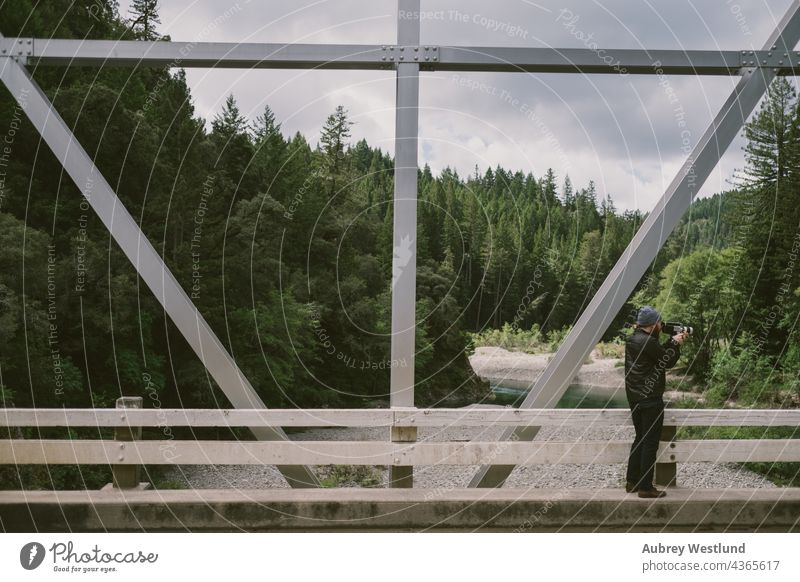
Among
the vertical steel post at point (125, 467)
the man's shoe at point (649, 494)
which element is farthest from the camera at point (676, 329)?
the vertical steel post at point (125, 467)

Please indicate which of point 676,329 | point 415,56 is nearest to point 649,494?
point 676,329

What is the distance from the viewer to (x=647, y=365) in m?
5.64

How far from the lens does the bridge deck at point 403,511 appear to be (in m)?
5.25

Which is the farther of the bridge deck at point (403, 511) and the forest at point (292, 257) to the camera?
the forest at point (292, 257)

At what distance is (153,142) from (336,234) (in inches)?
531

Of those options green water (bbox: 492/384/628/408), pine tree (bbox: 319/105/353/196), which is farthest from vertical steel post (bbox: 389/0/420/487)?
green water (bbox: 492/384/628/408)

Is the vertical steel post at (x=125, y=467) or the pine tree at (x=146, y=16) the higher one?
the pine tree at (x=146, y=16)

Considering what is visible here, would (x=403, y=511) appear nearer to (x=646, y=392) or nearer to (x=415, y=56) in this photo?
(x=646, y=392)

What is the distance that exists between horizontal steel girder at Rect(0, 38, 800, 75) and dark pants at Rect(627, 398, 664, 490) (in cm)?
286

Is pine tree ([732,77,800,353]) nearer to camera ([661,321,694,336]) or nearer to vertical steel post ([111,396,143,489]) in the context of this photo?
camera ([661,321,694,336])

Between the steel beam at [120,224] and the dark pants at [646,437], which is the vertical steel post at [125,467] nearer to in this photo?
the steel beam at [120,224]

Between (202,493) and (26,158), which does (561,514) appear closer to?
(202,493)

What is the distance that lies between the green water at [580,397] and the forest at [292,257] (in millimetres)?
1475

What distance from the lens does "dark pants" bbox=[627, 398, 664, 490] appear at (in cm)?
555
